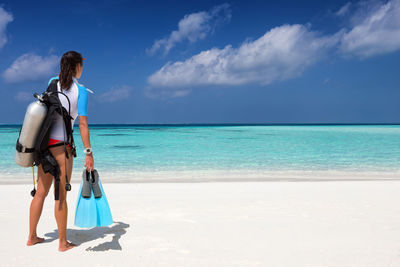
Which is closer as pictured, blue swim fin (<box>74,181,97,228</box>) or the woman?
the woman

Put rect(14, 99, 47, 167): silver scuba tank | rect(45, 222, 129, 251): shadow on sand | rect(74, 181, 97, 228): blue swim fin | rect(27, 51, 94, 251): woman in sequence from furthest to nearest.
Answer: rect(45, 222, 129, 251): shadow on sand < rect(74, 181, 97, 228): blue swim fin < rect(27, 51, 94, 251): woman < rect(14, 99, 47, 167): silver scuba tank

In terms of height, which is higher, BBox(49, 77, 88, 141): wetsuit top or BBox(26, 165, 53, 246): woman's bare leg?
BBox(49, 77, 88, 141): wetsuit top

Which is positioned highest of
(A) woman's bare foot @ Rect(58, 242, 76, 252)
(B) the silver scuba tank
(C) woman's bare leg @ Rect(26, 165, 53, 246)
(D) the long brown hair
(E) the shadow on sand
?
(D) the long brown hair

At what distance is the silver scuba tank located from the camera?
247cm

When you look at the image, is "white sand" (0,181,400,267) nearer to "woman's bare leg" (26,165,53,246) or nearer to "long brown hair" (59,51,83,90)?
"woman's bare leg" (26,165,53,246)

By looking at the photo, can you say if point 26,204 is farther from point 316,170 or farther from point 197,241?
point 316,170

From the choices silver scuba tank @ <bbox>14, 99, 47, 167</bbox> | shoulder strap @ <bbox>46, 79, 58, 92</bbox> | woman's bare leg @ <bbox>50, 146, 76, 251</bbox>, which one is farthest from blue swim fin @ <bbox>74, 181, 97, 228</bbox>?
shoulder strap @ <bbox>46, 79, 58, 92</bbox>

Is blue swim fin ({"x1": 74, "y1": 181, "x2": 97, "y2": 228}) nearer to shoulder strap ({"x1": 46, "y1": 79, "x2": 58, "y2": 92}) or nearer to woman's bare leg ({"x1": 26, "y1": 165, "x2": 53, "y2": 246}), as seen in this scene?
woman's bare leg ({"x1": 26, "y1": 165, "x2": 53, "y2": 246})

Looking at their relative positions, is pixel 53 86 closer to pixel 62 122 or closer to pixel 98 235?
pixel 62 122

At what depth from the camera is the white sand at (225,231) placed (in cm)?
271

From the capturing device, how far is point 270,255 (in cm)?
277

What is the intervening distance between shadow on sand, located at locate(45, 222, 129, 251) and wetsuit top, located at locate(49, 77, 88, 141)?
1.24m

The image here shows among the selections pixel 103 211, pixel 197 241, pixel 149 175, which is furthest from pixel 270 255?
pixel 149 175

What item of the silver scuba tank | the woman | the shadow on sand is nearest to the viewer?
the silver scuba tank
